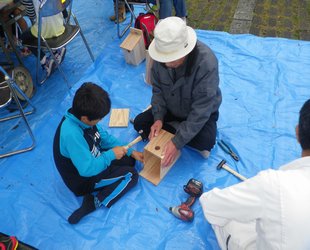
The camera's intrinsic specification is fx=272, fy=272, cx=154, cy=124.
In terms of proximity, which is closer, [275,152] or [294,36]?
[275,152]

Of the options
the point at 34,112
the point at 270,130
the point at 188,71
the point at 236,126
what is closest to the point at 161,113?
the point at 188,71

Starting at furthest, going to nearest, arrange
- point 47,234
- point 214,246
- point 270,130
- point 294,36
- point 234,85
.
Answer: point 294,36 → point 234,85 → point 270,130 → point 47,234 → point 214,246

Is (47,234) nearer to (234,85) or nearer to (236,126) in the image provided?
(236,126)

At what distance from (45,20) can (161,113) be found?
1.74 m

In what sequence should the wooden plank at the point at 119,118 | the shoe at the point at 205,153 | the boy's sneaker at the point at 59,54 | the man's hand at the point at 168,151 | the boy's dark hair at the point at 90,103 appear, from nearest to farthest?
the boy's dark hair at the point at 90,103 < the man's hand at the point at 168,151 < the shoe at the point at 205,153 < the wooden plank at the point at 119,118 < the boy's sneaker at the point at 59,54

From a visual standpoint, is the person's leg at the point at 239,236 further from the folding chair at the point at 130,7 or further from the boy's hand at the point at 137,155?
the folding chair at the point at 130,7

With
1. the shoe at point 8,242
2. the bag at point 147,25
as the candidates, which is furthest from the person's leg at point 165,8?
the shoe at point 8,242

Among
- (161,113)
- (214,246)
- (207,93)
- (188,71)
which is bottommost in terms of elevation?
(214,246)

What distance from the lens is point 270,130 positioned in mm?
2590

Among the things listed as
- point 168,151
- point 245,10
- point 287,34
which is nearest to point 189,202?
point 168,151

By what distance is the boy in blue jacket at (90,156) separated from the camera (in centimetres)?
170

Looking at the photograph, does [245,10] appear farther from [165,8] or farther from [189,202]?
[189,202]

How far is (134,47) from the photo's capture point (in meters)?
3.28

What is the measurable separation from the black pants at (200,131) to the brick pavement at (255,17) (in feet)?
6.79
